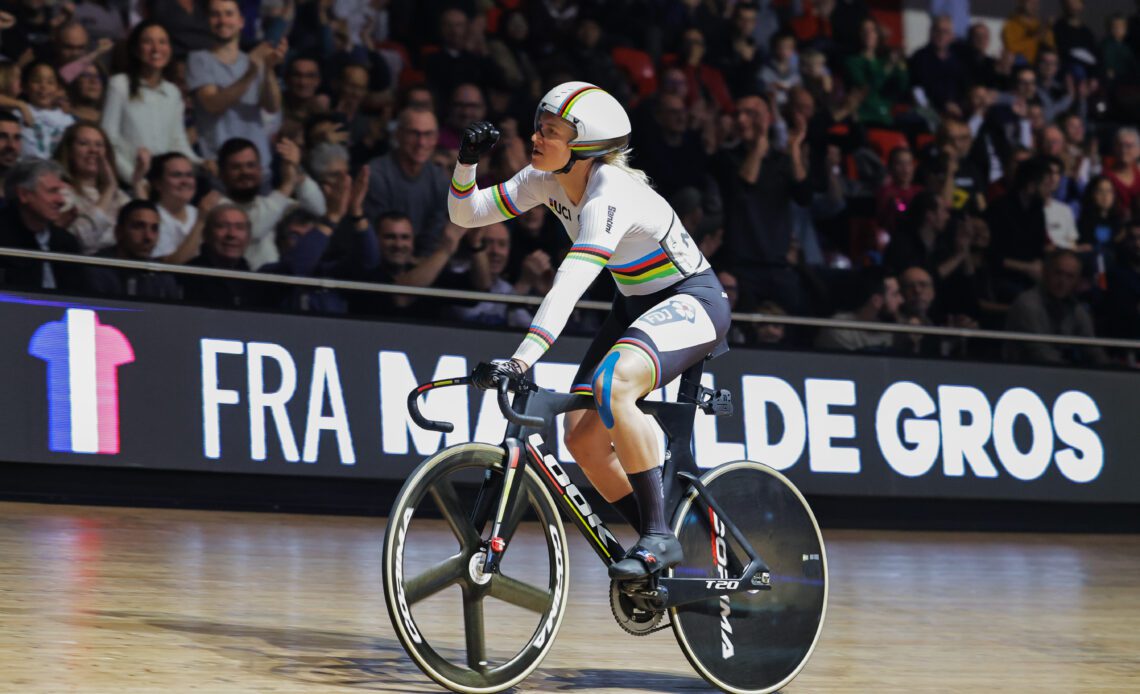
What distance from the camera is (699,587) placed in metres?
4.89

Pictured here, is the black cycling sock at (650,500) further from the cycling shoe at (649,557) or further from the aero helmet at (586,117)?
the aero helmet at (586,117)

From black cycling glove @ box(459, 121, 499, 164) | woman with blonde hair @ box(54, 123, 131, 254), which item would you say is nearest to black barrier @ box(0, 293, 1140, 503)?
woman with blonde hair @ box(54, 123, 131, 254)

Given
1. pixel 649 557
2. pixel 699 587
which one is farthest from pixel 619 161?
pixel 699 587

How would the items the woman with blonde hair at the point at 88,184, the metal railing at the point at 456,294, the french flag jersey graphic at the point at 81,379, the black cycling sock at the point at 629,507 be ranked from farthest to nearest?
1. the woman with blonde hair at the point at 88,184
2. the metal railing at the point at 456,294
3. the french flag jersey graphic at the point at 81,379
4. the black cycling sock at the point at 629,507

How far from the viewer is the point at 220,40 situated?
9977 millimetres

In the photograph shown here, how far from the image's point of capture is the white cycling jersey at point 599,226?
14.8 ft

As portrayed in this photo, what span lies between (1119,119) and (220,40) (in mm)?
9675

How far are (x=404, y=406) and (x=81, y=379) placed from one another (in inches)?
70.8

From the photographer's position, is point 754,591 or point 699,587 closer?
point 699,587

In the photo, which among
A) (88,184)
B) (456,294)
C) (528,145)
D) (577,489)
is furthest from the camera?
(528,145)

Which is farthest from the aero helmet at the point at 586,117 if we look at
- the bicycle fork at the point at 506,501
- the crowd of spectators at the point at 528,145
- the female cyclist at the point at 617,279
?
the crowd of spectators at the point at 528,145

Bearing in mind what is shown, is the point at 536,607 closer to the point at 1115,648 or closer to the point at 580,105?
the point at 580,105

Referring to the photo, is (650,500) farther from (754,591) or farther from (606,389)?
(754,591)

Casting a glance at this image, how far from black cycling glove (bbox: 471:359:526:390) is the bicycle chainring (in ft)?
2.73
